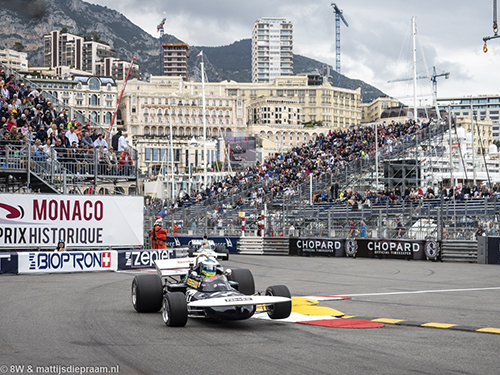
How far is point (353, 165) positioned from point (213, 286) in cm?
3716

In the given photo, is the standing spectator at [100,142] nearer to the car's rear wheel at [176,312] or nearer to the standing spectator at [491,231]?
the standing spectator at [491,231]

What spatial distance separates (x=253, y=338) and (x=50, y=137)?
67.1 feet

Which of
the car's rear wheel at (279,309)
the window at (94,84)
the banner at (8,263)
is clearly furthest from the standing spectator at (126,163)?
the window at (94,84)

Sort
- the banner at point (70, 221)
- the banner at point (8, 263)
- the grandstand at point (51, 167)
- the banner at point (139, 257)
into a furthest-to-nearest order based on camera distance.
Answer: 1. the grandstand at point (51, 167)
2. the banner at point (139, 257)
3. the banner at point (70, 221)
4. the banner at point (8, 263)

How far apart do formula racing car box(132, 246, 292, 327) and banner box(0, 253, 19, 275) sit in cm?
1033

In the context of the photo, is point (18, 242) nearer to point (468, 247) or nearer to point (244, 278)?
point (244, 278)

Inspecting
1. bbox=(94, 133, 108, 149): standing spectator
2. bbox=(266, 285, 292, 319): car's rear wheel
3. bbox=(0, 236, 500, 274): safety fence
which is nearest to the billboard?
bbox=(0, 236, 500, 274): safety fence

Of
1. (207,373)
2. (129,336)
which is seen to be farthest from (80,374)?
(129,336)

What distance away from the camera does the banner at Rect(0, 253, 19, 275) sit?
22.3 m

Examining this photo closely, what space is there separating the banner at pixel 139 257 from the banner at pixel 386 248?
10914 mm

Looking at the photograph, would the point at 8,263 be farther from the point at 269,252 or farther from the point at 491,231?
the point at 491,231

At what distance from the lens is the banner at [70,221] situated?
80.9 feet

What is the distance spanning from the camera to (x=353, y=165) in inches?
1874

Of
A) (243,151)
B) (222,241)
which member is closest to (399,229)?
(222,241)
